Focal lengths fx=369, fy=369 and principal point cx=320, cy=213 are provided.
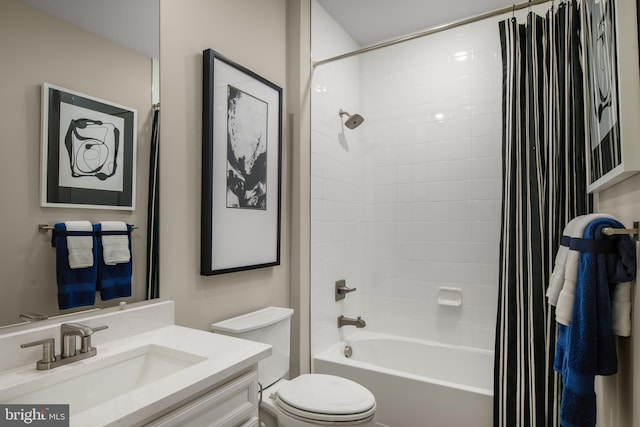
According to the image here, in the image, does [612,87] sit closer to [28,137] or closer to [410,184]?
[28,137]

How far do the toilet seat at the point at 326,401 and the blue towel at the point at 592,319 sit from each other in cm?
76

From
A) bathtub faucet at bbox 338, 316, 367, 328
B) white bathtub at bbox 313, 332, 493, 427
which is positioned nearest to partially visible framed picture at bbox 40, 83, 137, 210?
white bathtub at bbox 313, 332, 493, 427

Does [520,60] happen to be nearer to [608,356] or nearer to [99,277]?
[608,356]

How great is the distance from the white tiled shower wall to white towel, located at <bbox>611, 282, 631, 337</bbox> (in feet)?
5.21

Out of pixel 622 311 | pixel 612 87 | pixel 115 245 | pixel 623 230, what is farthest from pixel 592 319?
pixel 115 245

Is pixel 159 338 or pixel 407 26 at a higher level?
pixel 407 26

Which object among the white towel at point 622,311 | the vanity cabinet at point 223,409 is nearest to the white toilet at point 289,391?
the vanity cabinet at point 223,409

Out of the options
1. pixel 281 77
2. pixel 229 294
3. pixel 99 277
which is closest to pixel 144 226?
pixel 99 277

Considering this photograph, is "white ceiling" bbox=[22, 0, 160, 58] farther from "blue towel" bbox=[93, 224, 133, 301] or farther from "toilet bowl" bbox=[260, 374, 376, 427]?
"toilet bowl" bbox=[260, 374, 376, 427]

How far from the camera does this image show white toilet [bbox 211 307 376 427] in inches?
59.8

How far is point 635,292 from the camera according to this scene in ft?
3.01

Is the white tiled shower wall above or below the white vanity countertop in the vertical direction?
above

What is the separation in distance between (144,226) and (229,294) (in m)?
0.58
